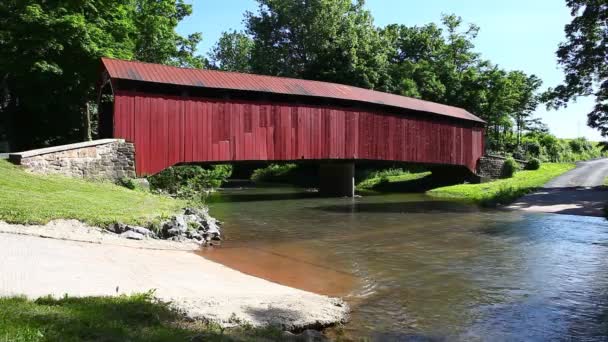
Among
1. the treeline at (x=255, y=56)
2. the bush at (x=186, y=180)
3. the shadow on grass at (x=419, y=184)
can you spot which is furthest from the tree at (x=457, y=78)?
the bush at (x=186, y=180)

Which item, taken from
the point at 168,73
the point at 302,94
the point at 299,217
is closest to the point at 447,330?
the point at 299,217

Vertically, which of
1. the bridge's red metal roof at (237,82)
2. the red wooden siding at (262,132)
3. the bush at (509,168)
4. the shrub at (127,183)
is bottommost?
the shrub at (127,183)

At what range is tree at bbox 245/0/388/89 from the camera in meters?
42.9

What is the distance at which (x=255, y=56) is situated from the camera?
4906 cm

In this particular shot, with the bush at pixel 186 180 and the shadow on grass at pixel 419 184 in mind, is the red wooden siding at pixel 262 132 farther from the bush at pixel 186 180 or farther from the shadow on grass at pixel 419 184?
the shadow on grass at pixel 419 184

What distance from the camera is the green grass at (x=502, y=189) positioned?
26.1 m

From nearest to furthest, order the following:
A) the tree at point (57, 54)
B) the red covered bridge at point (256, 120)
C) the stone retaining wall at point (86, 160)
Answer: the stone retaining wall at point (86, 160)
the red covered bridge at point (256, 120)
the tree at point (57, 54)

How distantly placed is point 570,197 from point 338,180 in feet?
41.0

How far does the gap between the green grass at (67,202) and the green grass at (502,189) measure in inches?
697

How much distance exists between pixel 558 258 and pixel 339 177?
62.3 ft

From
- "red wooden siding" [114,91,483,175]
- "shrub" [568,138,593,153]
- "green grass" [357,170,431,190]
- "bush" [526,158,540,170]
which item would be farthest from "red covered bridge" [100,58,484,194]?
"shrub" [568,138,593,153]

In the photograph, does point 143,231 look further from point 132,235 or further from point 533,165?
point 533,165

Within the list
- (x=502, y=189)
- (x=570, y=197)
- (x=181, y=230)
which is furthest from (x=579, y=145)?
(x=181, y=230)

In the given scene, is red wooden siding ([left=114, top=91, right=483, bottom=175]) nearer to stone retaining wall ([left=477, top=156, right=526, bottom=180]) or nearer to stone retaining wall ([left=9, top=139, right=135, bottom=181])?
stone retaining wall ([left=9, top=139, right=135, bottom=181])
